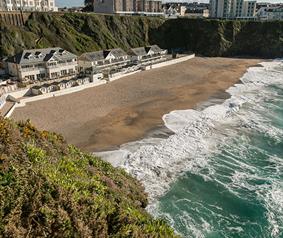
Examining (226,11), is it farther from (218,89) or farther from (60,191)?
(60,191)

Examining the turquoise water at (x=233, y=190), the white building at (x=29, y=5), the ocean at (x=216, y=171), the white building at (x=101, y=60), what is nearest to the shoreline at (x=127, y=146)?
the ocean at (x=216, y=171)

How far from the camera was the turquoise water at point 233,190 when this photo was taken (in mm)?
16312

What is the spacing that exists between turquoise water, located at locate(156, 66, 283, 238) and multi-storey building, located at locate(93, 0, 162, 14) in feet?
266

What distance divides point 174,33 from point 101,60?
132 feet

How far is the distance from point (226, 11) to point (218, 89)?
97.7 m

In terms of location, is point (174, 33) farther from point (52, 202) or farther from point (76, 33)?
point (52, 202)

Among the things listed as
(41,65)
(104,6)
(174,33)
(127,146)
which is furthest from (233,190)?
(104,6)

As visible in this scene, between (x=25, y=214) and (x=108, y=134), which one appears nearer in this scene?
(x=25, y=214)

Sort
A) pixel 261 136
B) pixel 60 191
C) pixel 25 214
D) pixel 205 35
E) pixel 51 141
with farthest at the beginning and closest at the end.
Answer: pixel 205 35
pixel 261 136
pixel 51 141
pixel 60 191
pixel 25 214

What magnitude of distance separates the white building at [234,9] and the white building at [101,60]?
86736mm

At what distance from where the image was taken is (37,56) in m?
44.3

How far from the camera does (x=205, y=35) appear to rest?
8300cm

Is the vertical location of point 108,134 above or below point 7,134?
below

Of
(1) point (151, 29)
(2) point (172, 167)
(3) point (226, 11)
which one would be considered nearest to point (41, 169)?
(2) point (172, 167)
